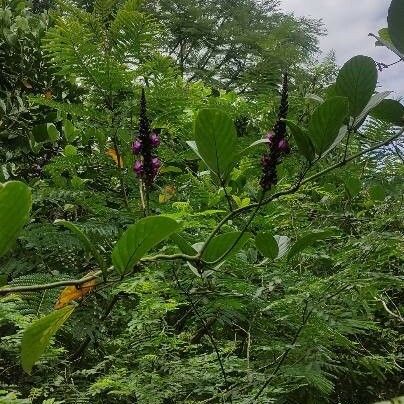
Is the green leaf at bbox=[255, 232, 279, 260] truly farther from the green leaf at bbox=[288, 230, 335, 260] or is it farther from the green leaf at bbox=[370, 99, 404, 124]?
the green leaf at bbox=[370, 99, 404, 124]

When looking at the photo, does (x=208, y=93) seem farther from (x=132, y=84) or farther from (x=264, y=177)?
(x=264, y=177)

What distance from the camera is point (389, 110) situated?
0.71m

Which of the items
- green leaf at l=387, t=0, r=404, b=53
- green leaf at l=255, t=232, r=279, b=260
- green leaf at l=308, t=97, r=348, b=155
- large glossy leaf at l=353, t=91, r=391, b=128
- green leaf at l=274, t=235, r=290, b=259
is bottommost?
green leaf at l=274, t=235, r=290, b=259

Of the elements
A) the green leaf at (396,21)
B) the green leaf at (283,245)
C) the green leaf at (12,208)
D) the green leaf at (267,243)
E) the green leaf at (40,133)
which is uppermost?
the green leaf at (396,21)

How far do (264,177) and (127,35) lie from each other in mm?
969

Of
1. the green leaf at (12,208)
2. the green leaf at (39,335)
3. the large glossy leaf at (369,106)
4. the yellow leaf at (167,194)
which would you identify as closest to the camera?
the green leaf at (12,208)

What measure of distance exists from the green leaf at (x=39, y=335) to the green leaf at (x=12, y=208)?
111mm

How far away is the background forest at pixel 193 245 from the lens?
0.56 m

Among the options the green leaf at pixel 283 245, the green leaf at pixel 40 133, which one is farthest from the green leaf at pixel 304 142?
the green leaf at pixel 40 133

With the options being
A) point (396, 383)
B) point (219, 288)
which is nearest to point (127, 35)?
point (219, 288)

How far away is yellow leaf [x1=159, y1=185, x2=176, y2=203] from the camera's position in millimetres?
1319

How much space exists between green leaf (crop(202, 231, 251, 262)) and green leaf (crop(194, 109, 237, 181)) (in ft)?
0.24

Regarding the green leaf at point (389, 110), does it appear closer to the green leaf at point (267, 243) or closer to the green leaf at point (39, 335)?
the green leaf at point (267, 243)

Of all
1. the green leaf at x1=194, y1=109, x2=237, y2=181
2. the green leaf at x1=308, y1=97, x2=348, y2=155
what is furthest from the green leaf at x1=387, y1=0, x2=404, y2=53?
the green leaf at x1=194, y1=109, x2=237, y2=181
